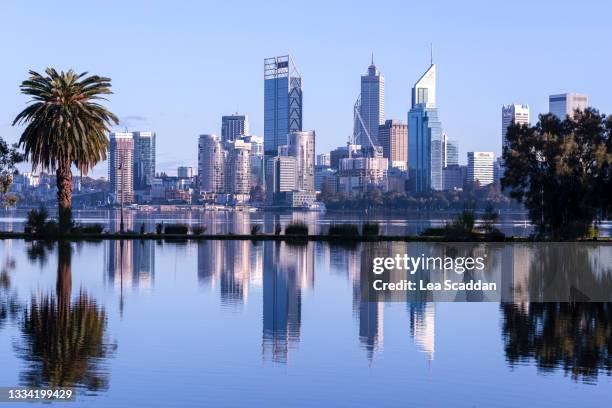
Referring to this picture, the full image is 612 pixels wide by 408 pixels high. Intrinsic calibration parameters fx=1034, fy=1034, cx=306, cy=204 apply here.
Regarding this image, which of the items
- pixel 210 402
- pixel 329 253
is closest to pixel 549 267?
pixel 329 253

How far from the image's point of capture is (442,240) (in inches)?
2269

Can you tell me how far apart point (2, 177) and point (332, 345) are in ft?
171

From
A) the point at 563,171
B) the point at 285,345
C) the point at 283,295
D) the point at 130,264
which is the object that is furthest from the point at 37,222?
the point at 285,345

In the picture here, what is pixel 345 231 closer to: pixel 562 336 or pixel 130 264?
pixel 130 264

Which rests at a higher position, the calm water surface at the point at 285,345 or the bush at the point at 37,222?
the bush at the point at 37,222

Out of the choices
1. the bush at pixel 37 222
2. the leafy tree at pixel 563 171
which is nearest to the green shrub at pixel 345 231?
the leafy tree at pixel 563 171

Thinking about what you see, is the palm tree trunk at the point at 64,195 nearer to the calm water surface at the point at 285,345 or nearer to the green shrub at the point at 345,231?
the green shrub at the point at 345,231

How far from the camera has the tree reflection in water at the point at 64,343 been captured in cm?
1454

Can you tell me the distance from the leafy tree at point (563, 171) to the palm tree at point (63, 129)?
24.6 metres

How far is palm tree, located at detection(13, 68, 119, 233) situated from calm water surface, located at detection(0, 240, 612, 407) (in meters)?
29.0

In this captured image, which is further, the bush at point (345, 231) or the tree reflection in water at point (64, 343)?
the bush at point (345, 231)

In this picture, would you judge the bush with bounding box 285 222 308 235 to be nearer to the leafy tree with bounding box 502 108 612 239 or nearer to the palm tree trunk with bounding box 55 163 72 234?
the leafy tree with bounding box 502 108 612 239

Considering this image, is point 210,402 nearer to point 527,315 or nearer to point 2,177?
point 527,315

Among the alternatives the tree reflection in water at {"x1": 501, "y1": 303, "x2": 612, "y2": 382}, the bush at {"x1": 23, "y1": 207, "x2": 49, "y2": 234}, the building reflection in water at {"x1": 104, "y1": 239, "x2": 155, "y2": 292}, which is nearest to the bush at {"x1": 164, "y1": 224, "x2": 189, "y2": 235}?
the building reflection in water at {"x1": 104, "y1": 239, "x2": 155, "y2": 292}
